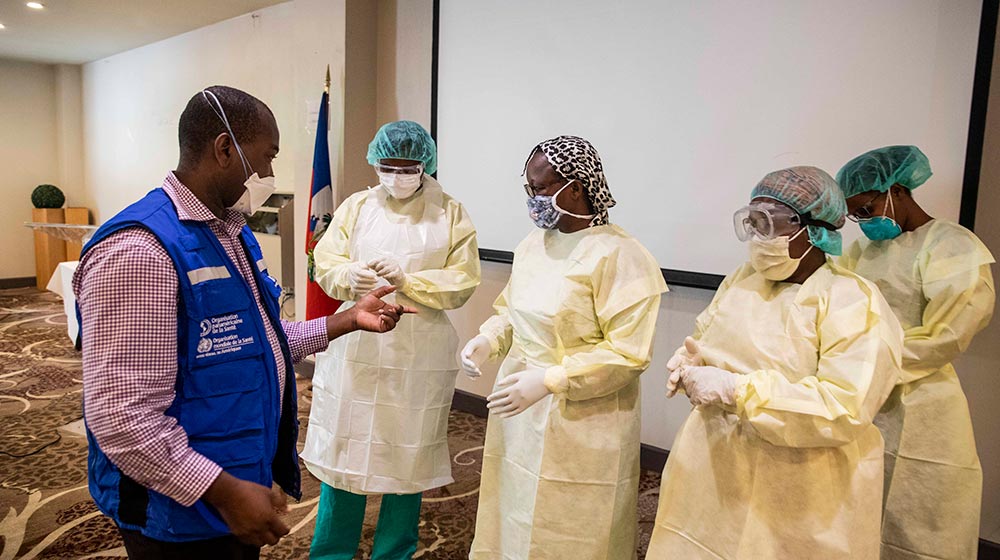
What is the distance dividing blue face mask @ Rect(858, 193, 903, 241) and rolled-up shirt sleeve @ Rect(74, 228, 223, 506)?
6.45 ft

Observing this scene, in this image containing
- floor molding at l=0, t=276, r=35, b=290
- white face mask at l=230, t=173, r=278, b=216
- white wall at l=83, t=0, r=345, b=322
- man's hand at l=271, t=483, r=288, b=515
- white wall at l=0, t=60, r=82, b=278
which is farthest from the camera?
floor molding at l=0, t=276, r=35, b=290

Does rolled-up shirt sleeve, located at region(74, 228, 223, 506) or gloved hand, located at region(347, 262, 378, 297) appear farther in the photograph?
gloved hand, located at region(347, 262, 378, 297)

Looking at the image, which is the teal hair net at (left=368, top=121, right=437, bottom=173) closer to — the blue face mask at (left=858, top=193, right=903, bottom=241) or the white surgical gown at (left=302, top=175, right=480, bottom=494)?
the white surgical gown at (left=302, top=175, right=480, bottom=494)

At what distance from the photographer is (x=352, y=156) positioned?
4.25 metres

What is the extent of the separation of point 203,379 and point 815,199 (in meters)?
1.37

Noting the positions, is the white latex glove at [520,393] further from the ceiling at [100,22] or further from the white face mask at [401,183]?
the ceiling at [100,22]

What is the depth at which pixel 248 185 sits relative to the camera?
4.24 ft

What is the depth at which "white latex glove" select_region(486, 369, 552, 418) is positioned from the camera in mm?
1712

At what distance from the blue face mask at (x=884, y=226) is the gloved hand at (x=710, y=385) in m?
0.89

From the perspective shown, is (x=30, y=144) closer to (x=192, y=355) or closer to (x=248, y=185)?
(x=248, y=185)

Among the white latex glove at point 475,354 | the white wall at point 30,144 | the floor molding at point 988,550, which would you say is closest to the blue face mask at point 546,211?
the white latex glove at point 475,354

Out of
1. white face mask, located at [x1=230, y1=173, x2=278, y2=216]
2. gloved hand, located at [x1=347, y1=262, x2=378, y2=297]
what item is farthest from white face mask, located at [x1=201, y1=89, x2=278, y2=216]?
gloved hand, located at [x1=347, y1=262, x2=378, y2=297]

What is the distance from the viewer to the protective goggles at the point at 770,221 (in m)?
1.55

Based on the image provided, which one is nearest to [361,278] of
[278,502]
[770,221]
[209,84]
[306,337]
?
[306,337]
